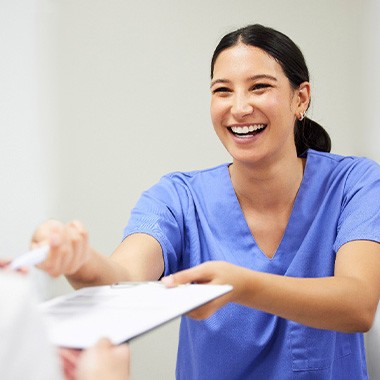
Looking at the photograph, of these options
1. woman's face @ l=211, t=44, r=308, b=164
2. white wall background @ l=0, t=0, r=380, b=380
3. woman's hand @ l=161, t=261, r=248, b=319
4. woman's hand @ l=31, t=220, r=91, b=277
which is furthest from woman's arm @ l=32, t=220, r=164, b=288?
white wall background @ l=0, t=0, r=380, b=380

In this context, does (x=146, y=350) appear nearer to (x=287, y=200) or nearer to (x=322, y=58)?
(x=287, y=200)

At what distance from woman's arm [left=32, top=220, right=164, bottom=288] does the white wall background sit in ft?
2.50

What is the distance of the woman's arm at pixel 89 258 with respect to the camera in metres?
0.81

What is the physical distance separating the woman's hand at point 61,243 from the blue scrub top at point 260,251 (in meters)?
0.32

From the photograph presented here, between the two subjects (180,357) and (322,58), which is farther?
(322,58)

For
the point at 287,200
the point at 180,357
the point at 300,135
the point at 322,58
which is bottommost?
the point at 180,357

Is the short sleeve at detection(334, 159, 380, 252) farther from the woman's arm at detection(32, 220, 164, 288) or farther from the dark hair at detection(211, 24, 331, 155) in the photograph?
the woman's arm at detection(32, 220, 164, 288)

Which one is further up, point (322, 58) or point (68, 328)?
point (322, 58)

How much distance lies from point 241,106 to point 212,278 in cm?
45

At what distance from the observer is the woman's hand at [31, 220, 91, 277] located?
0.80 meters

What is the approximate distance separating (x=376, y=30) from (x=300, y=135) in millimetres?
597

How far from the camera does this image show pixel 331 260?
1.22m

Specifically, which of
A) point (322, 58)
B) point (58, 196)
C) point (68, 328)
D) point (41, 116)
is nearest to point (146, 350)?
point (58, 196)

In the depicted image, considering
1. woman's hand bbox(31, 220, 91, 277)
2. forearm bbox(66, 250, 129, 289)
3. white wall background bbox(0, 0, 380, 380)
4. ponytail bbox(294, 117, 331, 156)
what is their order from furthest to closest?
white wall background bbox(0, 0, 380, 380) < ponytail bbox(294, 117, 331, 156) < forearm bbox(66, 250, 129, 289) < woman's hand bbox(31, 220, 91, 277)
